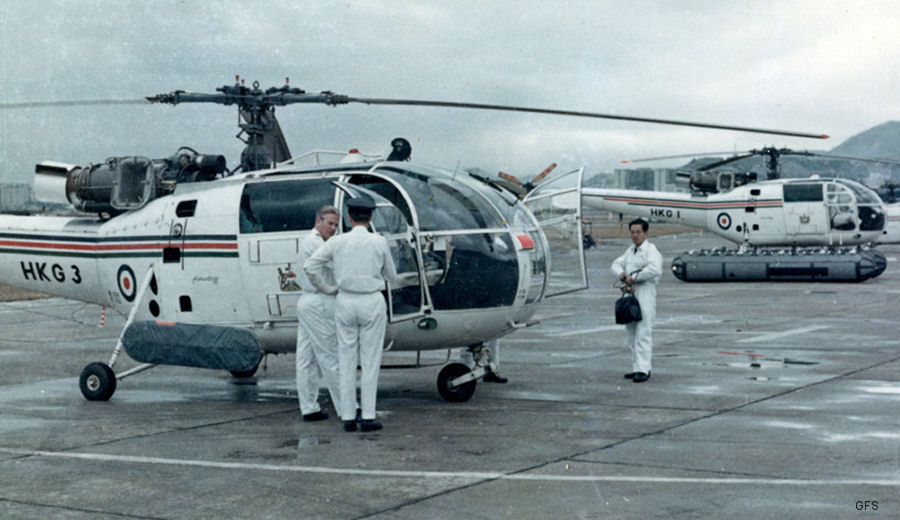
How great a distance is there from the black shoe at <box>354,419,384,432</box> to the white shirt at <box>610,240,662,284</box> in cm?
377

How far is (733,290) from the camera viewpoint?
24.0 metres

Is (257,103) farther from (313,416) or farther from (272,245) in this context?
(313,416)

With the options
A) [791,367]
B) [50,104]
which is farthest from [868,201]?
[50,104]

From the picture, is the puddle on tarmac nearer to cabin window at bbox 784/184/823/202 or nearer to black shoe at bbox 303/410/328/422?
black shoe at bbox 303/410/328/422

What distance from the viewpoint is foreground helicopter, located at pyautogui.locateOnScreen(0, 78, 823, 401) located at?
9617 mm

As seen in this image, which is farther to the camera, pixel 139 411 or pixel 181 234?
pixel 181 234

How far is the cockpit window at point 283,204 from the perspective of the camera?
1002 cm

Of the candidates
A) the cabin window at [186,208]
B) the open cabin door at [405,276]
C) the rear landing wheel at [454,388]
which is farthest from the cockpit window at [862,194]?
the cabin window at [186,208]

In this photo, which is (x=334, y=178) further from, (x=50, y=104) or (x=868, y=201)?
(x=868, y=201)

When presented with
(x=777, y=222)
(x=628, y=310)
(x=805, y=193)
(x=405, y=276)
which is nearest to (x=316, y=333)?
(x=405, y=276)

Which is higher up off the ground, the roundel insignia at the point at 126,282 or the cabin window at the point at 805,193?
the cabin window at the point at 805,193

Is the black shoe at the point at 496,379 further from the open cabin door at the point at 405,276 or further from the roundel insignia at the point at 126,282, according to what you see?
the roundel insignia at the point at 126,282

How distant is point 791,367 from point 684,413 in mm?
3385

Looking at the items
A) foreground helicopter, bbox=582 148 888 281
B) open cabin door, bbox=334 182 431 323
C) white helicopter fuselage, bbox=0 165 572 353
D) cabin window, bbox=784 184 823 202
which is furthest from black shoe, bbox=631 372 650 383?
cabin window, bbox=784 184 823 202
